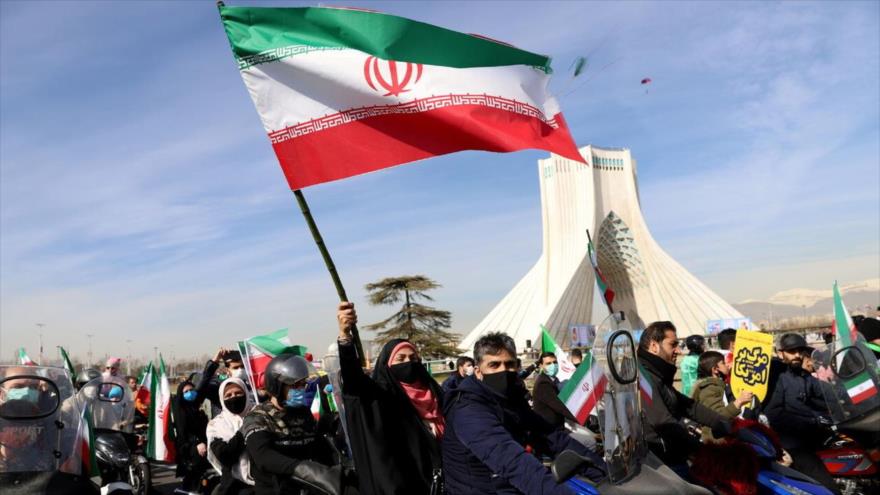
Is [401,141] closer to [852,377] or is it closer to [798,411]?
[852,377]

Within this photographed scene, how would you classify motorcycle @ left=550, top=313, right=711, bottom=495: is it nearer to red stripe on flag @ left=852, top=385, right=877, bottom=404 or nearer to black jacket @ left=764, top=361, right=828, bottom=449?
red stripe on flag @ left=852, top=385, right=877, bottom=404

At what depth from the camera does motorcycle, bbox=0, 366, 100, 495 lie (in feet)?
10.3

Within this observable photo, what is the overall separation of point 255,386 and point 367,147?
13.1 feet

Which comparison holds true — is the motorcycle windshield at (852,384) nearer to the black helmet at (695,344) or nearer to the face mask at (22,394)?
the black helmet at (695,344)

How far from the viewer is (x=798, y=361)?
576 centimetres

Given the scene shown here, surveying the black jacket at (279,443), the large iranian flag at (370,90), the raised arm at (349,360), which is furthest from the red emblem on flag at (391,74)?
the black jacket at (279,443)

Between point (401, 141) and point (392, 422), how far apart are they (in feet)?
4.73

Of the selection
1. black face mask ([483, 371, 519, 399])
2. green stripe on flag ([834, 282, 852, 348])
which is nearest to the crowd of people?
black face mask ([483, 371, 519, 399])

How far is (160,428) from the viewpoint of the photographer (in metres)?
8.38

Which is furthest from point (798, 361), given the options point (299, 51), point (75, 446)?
point (75, 446)

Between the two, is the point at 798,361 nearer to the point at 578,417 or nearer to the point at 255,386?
the point at 578,417

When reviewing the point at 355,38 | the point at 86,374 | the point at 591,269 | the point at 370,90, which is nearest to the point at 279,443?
the point at 370,90

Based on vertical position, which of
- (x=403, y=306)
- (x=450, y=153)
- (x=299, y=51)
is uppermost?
(x=299, y=51)

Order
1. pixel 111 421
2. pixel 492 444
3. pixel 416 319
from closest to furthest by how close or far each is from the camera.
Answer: pixel 492 444, pixel 111 421, pixel 416 319
